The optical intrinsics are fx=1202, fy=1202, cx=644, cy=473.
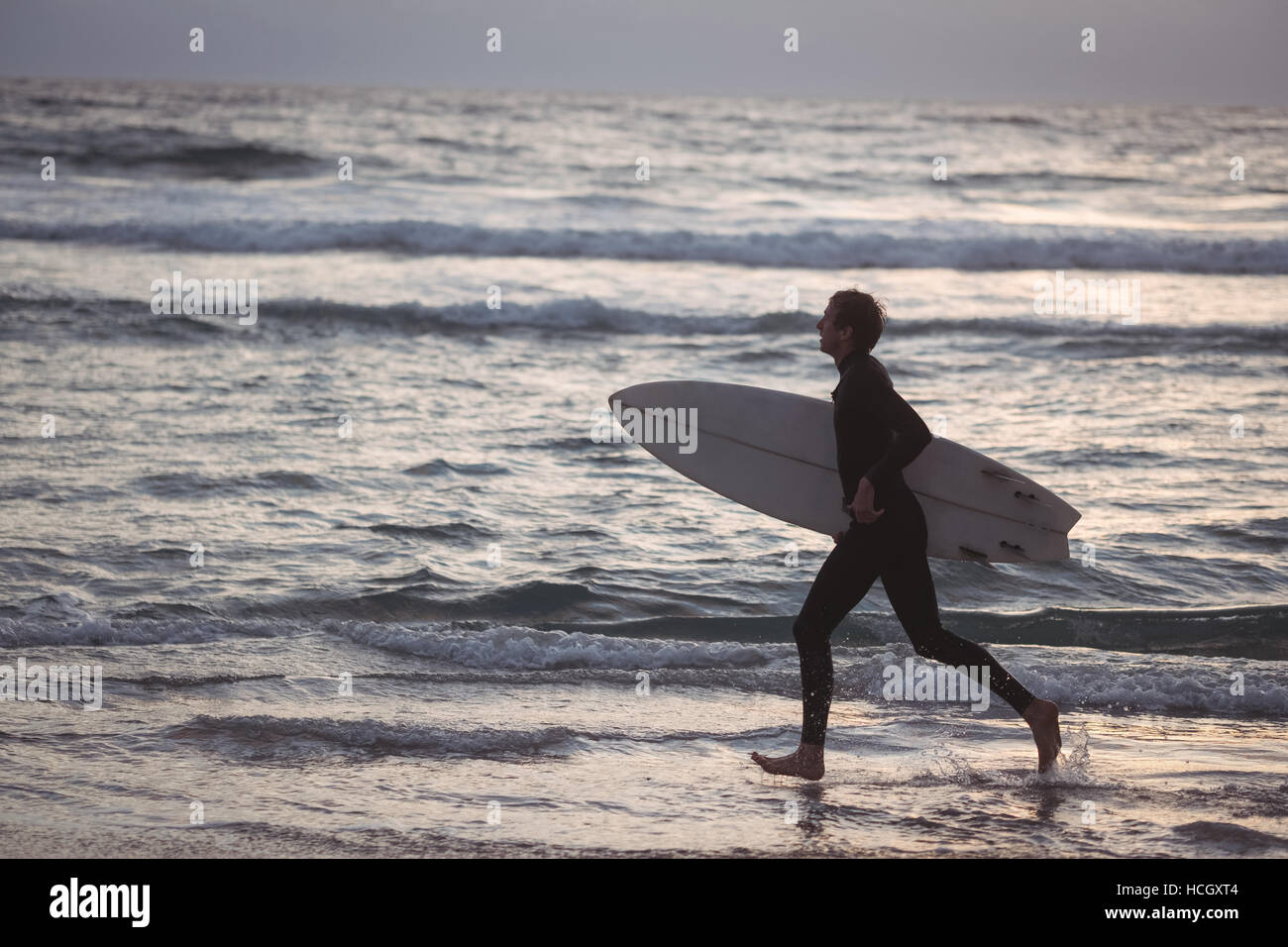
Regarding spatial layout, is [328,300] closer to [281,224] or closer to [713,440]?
[281,224]

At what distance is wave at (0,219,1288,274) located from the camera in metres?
20.5

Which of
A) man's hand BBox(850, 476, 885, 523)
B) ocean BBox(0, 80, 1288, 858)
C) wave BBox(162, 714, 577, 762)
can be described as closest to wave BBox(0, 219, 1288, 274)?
ocean BBox(0, 80, 1288, 858)

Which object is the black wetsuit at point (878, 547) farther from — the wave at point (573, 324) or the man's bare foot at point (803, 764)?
the wave at point (573, 324)

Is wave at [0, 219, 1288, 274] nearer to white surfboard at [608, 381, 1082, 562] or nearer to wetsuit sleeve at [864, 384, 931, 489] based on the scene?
white surfboard at [608, 381, 1082, 562]

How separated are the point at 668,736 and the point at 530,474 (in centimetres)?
435

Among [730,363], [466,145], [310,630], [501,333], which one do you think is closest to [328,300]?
[501,333]

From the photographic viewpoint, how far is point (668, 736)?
4609 millimetres

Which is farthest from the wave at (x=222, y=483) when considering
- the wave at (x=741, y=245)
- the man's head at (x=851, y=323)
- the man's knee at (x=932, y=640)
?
the wave at (x=741, y=245)

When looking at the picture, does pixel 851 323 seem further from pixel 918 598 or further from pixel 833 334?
Answer: pixel 918 598

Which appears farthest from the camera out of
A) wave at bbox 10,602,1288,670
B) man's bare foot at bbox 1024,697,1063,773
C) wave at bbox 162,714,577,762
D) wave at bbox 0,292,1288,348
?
wave at bbox 0,292,1288,348

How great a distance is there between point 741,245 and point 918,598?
60.8 ft

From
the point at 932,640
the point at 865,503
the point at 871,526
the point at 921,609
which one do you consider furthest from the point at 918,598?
the point at 865,503

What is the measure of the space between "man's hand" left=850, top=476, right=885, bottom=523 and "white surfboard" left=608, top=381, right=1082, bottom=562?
2.54 ft

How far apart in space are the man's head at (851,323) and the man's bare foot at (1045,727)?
53.8 inches
